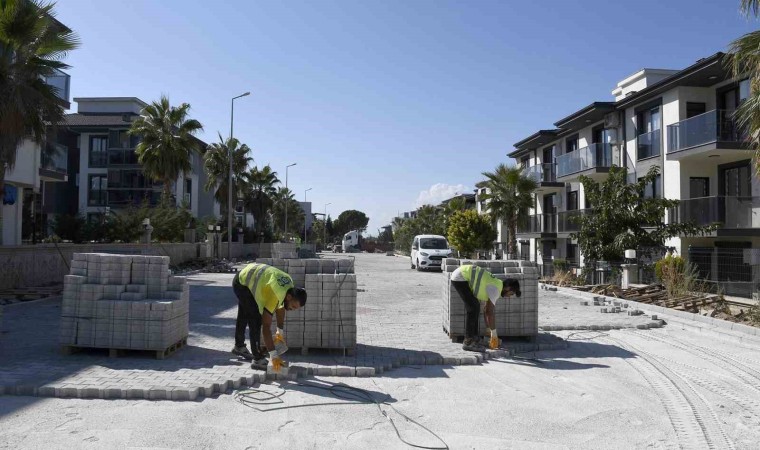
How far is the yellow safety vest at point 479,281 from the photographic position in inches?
351

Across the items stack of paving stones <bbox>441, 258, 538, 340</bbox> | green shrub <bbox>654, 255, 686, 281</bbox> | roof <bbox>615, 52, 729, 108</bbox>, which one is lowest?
stack of paving stones <bbox>441, 258, 538, 340</bbox>

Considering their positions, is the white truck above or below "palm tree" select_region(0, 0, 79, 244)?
below

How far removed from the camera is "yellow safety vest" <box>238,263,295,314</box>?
7.24 metres

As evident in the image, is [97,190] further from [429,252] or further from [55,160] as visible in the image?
[429,252]

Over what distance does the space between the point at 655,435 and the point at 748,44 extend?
36.1ft

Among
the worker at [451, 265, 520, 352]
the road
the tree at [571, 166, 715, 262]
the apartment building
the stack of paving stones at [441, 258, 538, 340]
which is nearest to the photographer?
the road

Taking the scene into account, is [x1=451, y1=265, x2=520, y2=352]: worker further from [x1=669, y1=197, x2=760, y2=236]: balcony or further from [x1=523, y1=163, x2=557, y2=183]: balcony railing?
[x1=523, y1=163, x2=557, y2=183]: balcony railing

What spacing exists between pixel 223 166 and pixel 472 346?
40.5 meters

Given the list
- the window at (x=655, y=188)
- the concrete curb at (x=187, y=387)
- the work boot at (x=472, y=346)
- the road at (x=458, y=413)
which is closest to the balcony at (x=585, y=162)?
the window at (x=655, y=188)

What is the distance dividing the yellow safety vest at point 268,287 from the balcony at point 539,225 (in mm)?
28045

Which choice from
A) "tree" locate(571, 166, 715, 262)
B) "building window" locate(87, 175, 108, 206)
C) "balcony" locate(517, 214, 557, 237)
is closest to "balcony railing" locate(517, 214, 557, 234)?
"balcony" locate(517, 214, 557, 237)

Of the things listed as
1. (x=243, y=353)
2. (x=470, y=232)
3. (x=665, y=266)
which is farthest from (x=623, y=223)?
(x=243, y=353)

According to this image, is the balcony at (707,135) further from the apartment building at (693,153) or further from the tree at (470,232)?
the tree at (470,232)

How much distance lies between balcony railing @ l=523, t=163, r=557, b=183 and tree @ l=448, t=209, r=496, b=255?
4.08 m
